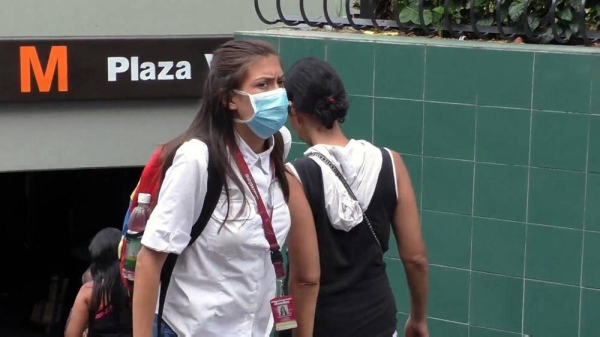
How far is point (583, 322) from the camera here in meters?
5.43

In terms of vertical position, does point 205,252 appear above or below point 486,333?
above

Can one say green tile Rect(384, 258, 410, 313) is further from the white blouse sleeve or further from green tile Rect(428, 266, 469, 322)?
the white blouse sleeve

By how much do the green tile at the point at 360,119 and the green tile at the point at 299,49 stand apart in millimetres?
349

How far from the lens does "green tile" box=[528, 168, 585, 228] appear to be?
17.6ft

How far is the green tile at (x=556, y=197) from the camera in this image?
17.6 ft

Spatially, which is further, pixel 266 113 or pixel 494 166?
pixel 494 166

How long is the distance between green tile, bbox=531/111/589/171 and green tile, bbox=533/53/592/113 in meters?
0.05

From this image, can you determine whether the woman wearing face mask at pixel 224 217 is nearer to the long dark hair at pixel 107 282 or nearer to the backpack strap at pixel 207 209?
the backpack strap at pixel 207 209

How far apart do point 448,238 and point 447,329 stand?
0.50 metres

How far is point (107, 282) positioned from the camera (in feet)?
17.7

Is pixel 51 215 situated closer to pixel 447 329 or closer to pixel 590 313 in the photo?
pixel 447 329

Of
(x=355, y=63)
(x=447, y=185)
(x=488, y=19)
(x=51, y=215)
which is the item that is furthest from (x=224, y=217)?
(x=51, y=215)

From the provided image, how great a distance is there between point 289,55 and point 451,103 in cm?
111

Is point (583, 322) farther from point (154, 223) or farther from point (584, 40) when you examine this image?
point (154, 223)
